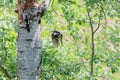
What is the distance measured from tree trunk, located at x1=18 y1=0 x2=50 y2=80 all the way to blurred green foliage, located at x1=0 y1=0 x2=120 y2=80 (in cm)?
31

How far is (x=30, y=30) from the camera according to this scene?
2.09m

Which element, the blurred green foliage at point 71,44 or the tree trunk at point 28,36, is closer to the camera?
the tree trunk at point 28,36

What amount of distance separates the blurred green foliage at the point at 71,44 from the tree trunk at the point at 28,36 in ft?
1.02

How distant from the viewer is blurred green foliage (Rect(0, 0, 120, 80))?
110 inches

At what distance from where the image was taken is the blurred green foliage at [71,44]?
2804 mm

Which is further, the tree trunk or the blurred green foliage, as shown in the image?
the blurred green foliage

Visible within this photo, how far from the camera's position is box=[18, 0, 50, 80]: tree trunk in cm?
207

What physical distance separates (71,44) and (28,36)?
1.74 metres

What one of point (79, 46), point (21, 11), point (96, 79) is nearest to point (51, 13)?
point (79, 46)

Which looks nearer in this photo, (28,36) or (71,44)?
(28,36)

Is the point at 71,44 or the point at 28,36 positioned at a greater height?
the point at 28,36

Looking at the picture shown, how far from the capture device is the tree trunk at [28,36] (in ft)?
6.81

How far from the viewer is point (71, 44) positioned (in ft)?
12.4

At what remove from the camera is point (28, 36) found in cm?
207
